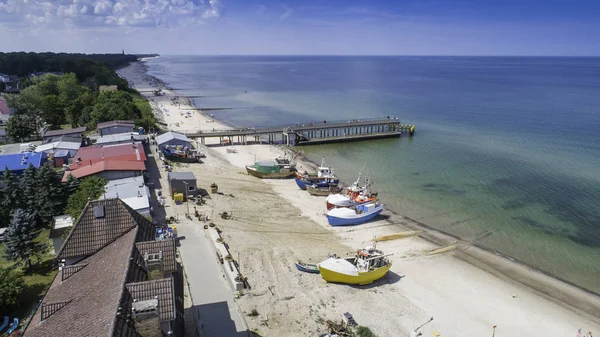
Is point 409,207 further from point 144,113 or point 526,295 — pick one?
point 144,113

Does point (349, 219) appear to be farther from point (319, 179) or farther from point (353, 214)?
point (319, 179)

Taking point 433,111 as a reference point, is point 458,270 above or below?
below

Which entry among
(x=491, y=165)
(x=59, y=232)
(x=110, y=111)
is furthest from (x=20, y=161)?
(x=491, y=165)

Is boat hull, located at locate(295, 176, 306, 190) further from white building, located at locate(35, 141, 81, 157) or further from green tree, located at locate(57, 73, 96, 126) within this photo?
green tree, located at locate(57, 73, 96, 126)

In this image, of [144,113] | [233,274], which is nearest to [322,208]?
[233,274]

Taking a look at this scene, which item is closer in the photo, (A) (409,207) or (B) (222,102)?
(A) (409,207)

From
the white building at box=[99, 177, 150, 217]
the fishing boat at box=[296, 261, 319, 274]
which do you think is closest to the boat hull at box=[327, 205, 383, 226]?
the fishing boat at box=[296, 261, 319, 274]

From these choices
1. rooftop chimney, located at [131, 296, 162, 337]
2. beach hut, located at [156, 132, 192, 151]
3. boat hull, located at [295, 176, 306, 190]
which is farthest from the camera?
beach hut, located at [156, 132, 192, 151]
